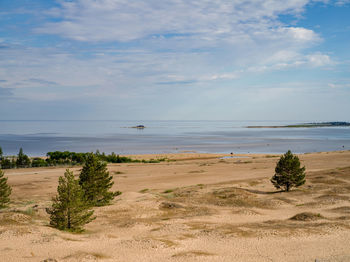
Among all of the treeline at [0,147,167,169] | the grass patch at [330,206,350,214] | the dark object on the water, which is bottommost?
the dark object on the water

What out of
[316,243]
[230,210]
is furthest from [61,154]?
[316,243]

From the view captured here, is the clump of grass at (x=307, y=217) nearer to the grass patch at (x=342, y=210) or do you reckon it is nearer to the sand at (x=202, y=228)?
the sand at (x=202, y=228)

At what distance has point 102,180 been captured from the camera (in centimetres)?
2619

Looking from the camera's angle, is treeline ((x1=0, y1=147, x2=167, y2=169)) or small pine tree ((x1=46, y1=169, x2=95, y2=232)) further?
treeline ((x1=0, y1=147, x2=167, y2=169))

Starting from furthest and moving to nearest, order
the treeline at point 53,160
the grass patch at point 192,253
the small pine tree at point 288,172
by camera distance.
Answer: the treeline at point 53,160 → the small pine tree at point 288,172 → the grass patch at point 192,253

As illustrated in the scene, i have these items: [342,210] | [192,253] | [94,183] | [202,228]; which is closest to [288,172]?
[342,210]

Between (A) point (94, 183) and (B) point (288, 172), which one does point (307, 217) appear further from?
(A) point (94, 183)

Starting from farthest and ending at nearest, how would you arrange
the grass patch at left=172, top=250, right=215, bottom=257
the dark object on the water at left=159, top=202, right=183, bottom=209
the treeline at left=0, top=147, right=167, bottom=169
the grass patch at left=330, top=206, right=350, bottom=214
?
the treeline at left=0, top=147, right=167, bottom=169
the dark object on the water at left=159, top=202, right=183, bottom=209
the grass patch at left=330, top=206, right=350, bottom=214
the grass patch at left=172, top=250, right=215, bottom=257

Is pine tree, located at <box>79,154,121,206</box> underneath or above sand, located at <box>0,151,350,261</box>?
above

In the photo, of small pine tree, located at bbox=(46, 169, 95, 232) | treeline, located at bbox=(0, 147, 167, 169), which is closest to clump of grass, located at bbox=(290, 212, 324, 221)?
small pine tree, located at bbox=(46, 169, 95, 232)

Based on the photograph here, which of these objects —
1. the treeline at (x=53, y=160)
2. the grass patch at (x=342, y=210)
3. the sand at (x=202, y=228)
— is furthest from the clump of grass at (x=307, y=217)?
the treeline at (x=53, y=160)

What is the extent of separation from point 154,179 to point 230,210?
69.0 feet

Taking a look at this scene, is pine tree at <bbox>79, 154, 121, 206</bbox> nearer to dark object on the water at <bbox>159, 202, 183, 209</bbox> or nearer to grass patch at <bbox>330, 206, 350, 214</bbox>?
dark object on the water at <bbox>159, 202, 183, 209</bbox>

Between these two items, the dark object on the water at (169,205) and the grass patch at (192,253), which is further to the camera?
the dark object on the water at (169,205)
